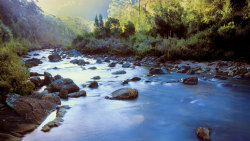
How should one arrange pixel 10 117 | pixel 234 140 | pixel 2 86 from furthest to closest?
1. pixel 2 86
2. pixel 10 117
3. pixel 234 140

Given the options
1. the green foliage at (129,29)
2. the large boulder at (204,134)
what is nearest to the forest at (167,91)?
the large boulder at (204,134)

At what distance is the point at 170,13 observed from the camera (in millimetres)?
12812

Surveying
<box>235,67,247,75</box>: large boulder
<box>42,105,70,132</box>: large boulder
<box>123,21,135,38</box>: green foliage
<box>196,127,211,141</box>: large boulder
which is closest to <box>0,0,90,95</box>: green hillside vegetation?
<box>42,105,70,132</box>: large boulder

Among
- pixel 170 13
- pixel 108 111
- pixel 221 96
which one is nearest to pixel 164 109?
pixel 108 111

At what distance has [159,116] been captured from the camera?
3.24 meters

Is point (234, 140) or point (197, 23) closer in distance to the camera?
point (234, 140)

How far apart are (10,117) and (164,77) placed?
5.24 metres

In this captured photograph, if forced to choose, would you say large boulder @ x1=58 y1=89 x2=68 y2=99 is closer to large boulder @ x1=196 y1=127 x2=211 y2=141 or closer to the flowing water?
the flowing water

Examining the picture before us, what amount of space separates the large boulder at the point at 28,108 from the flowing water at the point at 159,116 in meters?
0.18

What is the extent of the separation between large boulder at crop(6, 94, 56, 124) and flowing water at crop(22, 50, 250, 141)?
0.18 m

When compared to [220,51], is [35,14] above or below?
above

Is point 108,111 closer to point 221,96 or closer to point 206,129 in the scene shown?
point 206,129

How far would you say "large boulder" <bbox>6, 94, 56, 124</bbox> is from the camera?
2.65m

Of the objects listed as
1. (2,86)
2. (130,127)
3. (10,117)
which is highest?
(2,86)
